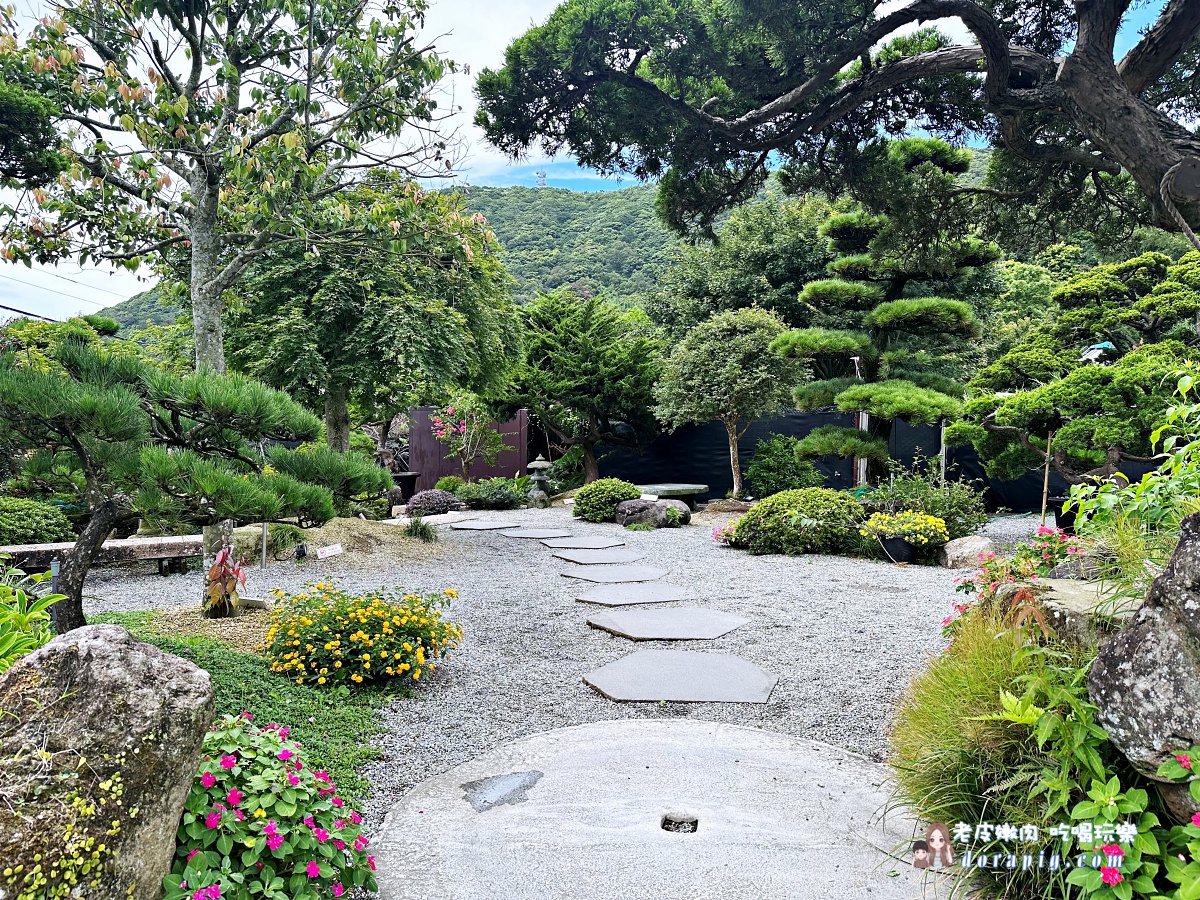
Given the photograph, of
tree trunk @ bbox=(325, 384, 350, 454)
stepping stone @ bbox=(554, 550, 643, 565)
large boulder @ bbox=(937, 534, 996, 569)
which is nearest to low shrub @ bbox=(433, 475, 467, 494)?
tree trunk @ bbox=(325, 384, 350, 454)

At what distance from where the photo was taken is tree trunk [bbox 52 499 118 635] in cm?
294

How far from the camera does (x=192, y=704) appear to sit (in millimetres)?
1530

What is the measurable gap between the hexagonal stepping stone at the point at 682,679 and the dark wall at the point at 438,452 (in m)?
10.7

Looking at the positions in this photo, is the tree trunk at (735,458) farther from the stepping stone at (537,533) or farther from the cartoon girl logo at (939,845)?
the cartoon girl logo at (939,845)

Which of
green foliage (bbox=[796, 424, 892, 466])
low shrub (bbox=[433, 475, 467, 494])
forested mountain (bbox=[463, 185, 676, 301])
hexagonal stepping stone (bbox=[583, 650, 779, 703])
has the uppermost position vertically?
forested mountain (bbox=[463, 185, 676, 301])

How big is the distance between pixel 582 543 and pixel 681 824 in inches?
235

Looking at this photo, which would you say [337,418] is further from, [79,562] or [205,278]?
[79,562]

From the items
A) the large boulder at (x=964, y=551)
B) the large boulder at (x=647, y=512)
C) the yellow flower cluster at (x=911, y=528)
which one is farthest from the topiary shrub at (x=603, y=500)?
the large boulder at (x=964, y=551)

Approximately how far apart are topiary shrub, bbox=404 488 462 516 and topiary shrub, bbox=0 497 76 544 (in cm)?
474

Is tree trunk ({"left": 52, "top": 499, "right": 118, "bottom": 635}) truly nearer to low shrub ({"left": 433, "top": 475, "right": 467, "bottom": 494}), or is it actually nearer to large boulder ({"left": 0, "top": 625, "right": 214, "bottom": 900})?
large boulder ({"left": 0, "top": 625, "right": 214, "bottom": 900})

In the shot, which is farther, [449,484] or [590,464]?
[590,464]

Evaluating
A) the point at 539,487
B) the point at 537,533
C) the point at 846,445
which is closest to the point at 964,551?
the point at 846,445

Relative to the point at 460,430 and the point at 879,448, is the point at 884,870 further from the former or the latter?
the point at 460,430

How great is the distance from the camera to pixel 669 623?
459cm
